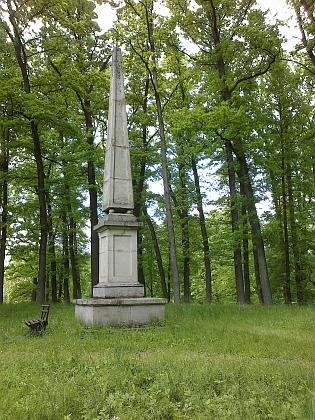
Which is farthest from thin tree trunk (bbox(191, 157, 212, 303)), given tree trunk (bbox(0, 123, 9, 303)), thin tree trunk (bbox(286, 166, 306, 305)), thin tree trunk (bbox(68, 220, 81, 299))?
tree trunk (bbox(0, 123, 9, 303))

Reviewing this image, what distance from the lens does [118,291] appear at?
30.8 feet

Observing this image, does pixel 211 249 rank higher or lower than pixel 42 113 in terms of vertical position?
lower

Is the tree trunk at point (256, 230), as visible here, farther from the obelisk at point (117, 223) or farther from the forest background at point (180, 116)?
the obelisk at point (117, 223)

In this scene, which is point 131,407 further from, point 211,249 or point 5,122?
point 211,249

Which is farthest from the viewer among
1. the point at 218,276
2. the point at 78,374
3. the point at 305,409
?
the point at 218,276

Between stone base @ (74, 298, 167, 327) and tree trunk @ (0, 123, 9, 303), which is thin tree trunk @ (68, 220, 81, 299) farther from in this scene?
stone base @ (74, 298, 167, 327)

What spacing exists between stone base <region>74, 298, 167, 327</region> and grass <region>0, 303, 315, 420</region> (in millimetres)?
396

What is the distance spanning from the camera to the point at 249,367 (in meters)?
4.82

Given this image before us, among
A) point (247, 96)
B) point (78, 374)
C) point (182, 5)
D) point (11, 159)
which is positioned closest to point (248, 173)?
point (247, 96)

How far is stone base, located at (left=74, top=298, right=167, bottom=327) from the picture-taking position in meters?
8.77

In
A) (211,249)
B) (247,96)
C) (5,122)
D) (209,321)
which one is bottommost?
(209,321)

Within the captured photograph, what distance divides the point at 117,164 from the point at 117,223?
5.70 feet

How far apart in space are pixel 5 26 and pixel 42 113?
4.51 meters

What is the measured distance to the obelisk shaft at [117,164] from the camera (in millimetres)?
10180
